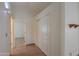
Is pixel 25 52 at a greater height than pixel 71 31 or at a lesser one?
lesser

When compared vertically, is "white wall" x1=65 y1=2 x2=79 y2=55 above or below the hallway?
above

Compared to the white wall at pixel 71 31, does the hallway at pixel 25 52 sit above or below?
below

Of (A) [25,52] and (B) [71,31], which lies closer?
(B) [71,31]

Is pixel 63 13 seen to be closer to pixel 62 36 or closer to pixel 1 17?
pixel 62 36

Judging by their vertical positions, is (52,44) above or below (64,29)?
below

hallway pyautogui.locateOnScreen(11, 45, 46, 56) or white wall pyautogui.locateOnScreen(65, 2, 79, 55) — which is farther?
hallway pyautogui.locateOnScreen(11, 45, 46, 56)

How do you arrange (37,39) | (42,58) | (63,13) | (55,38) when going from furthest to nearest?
(37,39)
(55,38)
(63,13)
(42,58)

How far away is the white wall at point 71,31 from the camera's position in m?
1.97

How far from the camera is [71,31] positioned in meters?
1.99

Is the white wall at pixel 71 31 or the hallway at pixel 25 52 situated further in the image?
the hallway at pixel 25 52

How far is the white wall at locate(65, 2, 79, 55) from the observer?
1970 mm

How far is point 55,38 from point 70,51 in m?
0.58

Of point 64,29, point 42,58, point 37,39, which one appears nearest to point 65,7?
point 64,29

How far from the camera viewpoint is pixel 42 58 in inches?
20.1
